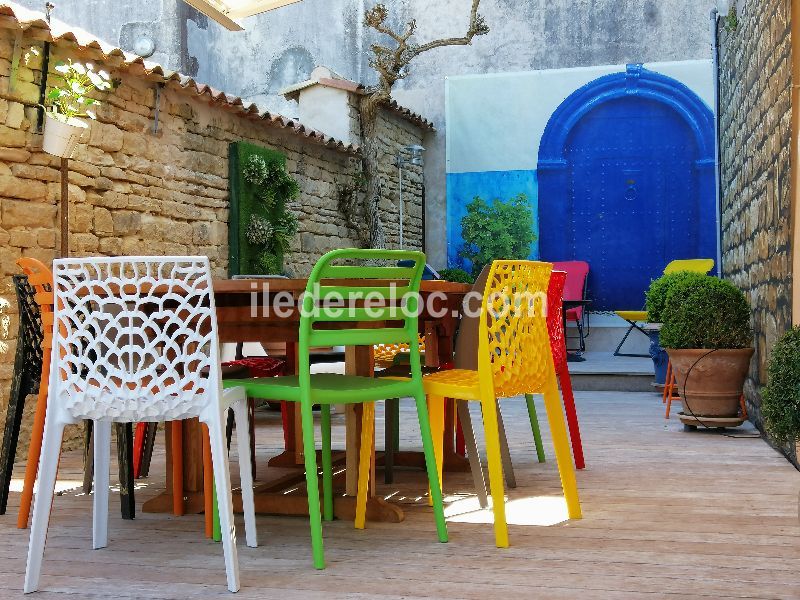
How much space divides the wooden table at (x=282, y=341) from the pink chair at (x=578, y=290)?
20.8 feet

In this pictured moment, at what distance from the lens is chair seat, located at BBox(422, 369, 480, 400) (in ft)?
9.53

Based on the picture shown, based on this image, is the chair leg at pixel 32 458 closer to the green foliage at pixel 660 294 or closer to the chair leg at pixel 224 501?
the chair leg at pixel 224 501

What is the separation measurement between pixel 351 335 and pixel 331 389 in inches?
6.8

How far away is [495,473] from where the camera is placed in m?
2.83

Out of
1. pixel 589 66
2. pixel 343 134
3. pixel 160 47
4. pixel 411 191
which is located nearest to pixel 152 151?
pixel 343 134

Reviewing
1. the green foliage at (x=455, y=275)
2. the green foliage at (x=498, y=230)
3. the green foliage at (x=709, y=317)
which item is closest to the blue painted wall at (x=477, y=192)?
the green foliage at (x=498, y=230)

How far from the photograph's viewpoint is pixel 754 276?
5.39 metres

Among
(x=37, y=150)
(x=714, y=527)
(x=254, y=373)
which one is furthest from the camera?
(x=37, y=150)

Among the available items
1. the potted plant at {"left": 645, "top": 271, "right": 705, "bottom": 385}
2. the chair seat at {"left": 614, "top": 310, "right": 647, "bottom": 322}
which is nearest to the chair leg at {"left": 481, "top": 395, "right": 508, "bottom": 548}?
the potted plant at {"left": 645, "top": 271, "right": 705, "bottom": 385}

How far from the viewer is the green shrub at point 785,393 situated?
2961 millimetres

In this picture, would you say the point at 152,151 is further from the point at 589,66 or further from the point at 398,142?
the point at 589,66

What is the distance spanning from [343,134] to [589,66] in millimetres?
3456

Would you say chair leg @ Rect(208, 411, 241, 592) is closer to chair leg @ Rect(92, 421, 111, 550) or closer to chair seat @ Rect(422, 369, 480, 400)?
chair leg @ Rect(92, 421, 111, 550)

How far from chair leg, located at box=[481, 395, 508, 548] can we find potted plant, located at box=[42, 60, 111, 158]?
2936 mm
